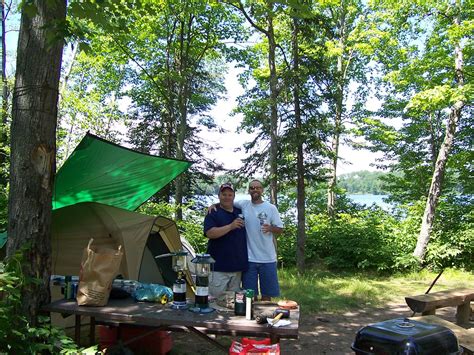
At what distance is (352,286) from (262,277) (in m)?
4.44

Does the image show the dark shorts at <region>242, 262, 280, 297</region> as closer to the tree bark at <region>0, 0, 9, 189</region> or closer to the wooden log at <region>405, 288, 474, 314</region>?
the wooden log at <region>405, 288, 474, 314</region>

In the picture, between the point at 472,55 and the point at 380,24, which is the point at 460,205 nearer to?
the point at 472,55

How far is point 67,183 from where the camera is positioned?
5438 mm

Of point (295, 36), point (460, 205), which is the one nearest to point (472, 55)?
point (460, 205)

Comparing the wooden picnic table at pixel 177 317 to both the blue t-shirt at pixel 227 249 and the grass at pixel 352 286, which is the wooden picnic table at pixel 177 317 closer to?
the blue t-shirt at pixel 227 249

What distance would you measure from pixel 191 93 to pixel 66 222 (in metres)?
12.5

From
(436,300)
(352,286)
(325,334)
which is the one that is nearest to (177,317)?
(325,334)

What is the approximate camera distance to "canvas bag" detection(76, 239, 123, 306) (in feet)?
11.0

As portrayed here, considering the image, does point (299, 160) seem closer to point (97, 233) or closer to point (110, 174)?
point (110, 174)

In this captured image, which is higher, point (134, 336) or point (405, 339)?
point (405, 339)

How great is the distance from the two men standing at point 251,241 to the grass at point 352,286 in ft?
7.95

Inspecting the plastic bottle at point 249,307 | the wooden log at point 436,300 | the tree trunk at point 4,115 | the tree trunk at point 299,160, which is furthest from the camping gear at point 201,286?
the tree trunk at point 4,115

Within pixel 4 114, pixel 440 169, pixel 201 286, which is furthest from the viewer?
pixel 4 114

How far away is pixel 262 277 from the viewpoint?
14.3 feet
